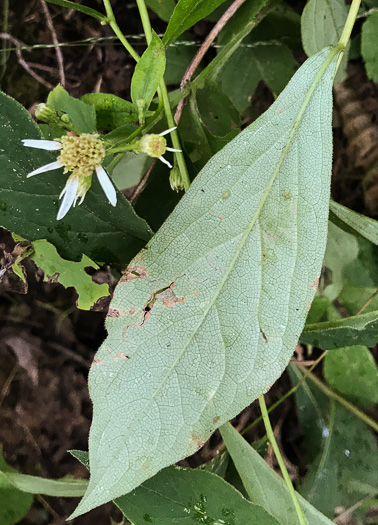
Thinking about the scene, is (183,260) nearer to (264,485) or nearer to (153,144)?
(153,144)

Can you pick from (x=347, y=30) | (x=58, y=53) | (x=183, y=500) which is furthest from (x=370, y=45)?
(x=183, y=500)

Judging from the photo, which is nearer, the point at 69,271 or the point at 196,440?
the point at 196,440

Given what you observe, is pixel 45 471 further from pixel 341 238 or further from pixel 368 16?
pixel 368 16

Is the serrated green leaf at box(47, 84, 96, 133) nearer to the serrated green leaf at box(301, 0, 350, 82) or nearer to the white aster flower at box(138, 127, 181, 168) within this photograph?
the white aster flower at box(138, 127, 181, 168)

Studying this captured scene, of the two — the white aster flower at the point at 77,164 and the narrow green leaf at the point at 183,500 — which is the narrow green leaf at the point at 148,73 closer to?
the white aster flower at the point at 77,164

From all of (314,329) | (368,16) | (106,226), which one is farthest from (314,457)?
(368,16)

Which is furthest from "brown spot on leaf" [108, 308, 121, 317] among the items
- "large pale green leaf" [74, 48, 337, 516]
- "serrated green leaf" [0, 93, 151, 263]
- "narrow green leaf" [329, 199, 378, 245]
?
"narrow green leaf" [329, 199, 378, 245]

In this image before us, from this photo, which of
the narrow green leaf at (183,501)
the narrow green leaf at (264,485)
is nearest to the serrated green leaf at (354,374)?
the narrow green leaf at (264,485)
